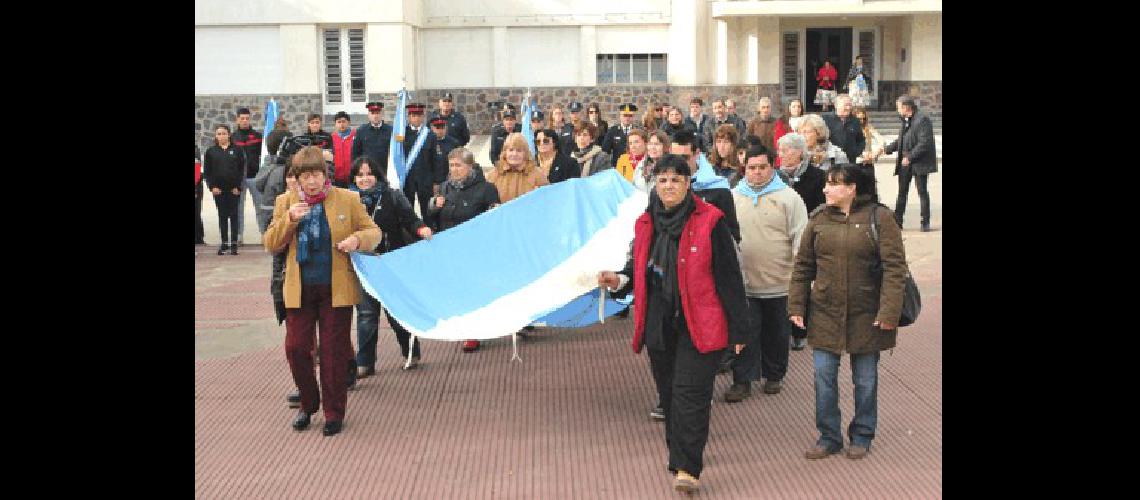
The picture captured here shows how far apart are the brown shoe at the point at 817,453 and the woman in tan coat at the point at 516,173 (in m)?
4.43

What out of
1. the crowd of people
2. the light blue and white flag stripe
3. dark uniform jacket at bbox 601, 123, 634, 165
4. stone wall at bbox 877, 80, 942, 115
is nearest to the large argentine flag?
the crowd of people

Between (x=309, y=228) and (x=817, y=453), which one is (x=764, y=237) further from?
(x=309, y=228)

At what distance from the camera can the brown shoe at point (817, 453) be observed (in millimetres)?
7840

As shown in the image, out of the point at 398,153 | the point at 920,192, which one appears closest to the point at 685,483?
the point at 398,153

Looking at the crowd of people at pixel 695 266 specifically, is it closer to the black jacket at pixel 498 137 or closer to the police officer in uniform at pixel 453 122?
the black jacket at pixel 498 137

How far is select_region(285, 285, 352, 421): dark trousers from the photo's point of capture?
8453 millimetres

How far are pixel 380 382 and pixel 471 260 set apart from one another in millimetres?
1210

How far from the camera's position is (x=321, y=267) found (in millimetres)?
8430

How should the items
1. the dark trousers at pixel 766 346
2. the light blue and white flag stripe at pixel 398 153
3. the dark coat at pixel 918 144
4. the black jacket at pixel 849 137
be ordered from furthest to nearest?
the dark coat at pixel 918 144 < the black jacket at pixel 849 137 < the light blue and white flag stripe at pixel 398 153 < the dark trousers at pixel 766 346

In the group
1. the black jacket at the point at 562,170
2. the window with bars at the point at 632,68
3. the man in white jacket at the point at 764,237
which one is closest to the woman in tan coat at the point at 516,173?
the black jacket at the point at 562,170

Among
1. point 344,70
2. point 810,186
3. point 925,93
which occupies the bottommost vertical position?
point 810,186

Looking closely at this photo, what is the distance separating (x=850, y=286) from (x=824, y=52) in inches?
1246
